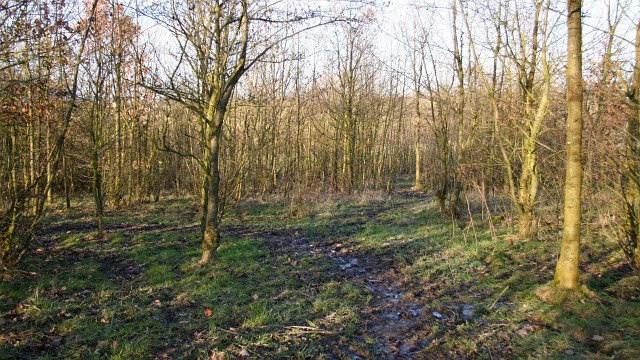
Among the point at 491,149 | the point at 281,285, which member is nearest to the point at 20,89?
the point at 281,285

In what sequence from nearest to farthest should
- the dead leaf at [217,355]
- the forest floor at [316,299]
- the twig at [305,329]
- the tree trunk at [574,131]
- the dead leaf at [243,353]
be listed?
1. the dead leaf at [217,355]
2. the dead leaf at [243,353]
3. the forest floor at [316,299]
4. the twig at [305,329]
5. the tree trunk at [574,131]

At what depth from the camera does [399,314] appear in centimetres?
567

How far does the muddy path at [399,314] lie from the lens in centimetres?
462

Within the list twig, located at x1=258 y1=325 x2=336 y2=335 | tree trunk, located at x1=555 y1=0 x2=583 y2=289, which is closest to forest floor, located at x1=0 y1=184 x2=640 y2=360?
twig, located at x1=258 y1=325 x2=336 y2=335

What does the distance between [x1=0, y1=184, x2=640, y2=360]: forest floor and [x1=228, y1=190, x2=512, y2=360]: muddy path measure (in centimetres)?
2

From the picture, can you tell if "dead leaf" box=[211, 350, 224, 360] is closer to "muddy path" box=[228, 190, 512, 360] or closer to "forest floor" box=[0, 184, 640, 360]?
"forest floor" box=[0, 184, 640, 360]

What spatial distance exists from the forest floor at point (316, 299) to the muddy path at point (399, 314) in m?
0.02

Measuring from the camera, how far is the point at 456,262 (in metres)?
7.83

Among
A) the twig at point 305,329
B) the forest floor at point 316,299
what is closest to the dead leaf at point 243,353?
the forest floor at point 316,299

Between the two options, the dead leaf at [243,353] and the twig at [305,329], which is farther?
the twig at [305,329]

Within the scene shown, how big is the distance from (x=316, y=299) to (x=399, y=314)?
3.83 feet

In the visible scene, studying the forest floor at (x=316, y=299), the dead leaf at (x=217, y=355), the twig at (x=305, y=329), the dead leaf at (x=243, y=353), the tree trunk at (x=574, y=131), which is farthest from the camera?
the tree trunk at (x=574, y=131)

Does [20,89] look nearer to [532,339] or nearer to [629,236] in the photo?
[532,339]

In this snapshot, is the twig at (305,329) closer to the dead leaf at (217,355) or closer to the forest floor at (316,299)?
the forest floor at (316,299)
